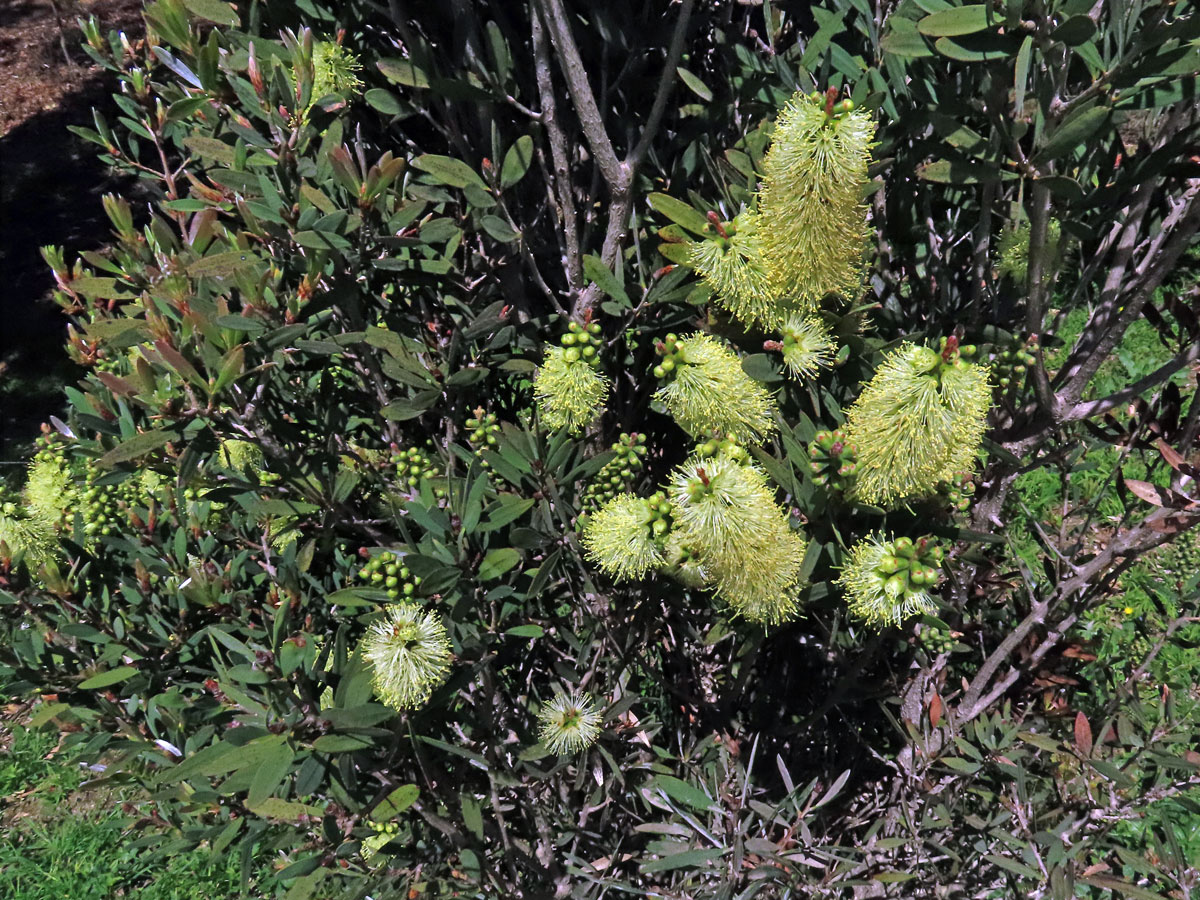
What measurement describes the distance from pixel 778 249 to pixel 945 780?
115 centimetres

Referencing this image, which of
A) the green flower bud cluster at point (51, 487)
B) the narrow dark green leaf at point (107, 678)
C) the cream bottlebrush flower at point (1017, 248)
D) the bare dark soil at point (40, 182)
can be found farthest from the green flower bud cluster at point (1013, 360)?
the bare dark soil at point (40, 182)

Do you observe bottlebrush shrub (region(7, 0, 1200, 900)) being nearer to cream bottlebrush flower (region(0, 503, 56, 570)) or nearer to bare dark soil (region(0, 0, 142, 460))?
cream bottlebrush flower (region(0, 503, 56, 570))

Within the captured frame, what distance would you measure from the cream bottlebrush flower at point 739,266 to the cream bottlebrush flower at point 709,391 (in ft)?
0.27

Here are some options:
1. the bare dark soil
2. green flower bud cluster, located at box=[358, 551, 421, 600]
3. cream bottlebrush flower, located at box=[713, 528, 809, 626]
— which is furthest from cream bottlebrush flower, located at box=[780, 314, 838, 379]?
the bare dark soil

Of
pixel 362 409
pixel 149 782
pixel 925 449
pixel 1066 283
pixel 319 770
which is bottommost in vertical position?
pixel 1066 283

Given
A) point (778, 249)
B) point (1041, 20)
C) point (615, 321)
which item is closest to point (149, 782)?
point (615, 321)

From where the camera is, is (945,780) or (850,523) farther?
(945,780)

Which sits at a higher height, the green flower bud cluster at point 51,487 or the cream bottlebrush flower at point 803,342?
the cream bottlebrush flower at point 803,342

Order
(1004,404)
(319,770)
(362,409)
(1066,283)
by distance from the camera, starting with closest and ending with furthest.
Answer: (319,770) → (1004,404) → (362,409) → (1066,283)

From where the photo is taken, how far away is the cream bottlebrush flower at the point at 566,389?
150 cm

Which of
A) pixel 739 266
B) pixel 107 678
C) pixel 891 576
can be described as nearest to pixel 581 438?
pixel 739 266

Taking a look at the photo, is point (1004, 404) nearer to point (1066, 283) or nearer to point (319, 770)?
point (319, 770)

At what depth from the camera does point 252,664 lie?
158 cm

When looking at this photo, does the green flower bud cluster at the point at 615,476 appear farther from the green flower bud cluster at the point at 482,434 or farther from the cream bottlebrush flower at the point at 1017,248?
the cream bottlebrush flower at the point at 1017,248
